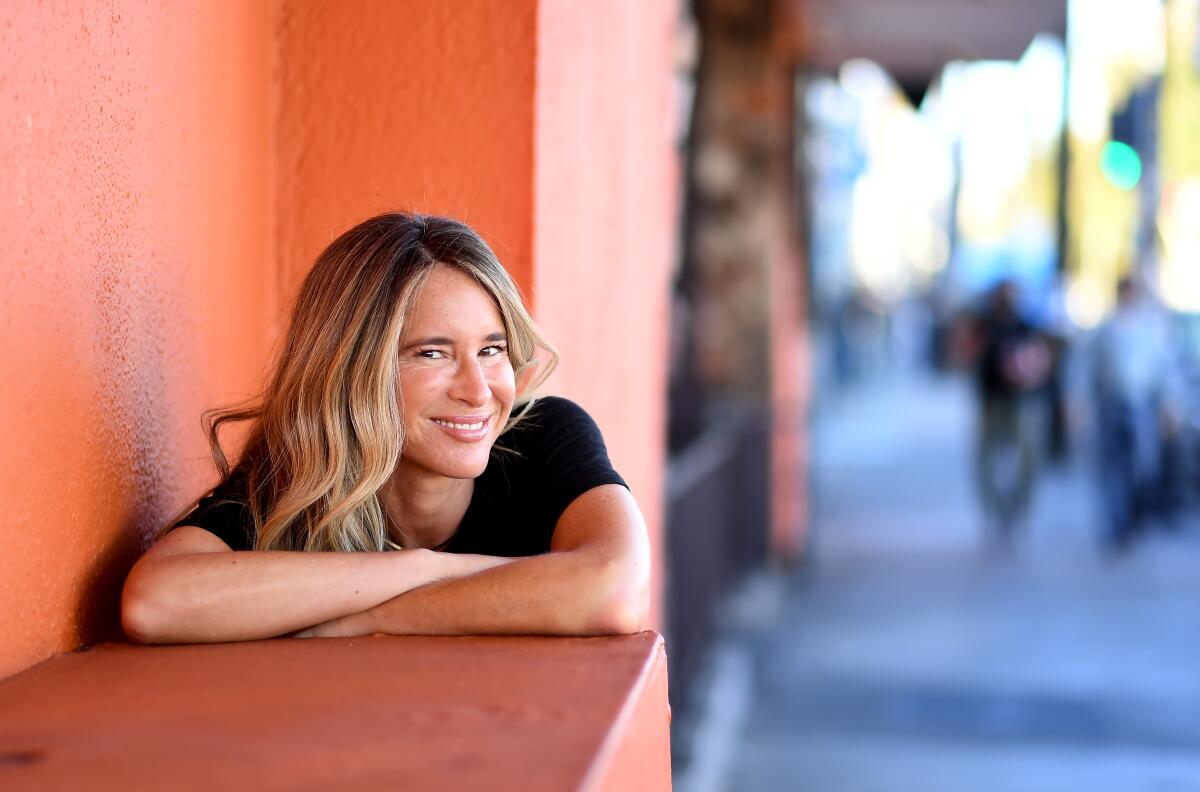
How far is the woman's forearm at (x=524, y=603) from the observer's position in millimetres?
2268

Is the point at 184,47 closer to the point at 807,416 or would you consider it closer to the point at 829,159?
the point at 807,416

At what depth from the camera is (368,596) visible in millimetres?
2303

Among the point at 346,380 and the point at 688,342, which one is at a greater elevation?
the point at 346,380

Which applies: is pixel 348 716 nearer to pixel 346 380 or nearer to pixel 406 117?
pixel 346 380

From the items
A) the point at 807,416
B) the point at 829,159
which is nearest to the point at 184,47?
the point at 807,416

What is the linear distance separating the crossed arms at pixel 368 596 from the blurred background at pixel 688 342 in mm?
204

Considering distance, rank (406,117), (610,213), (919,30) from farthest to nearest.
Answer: (919,30) < (610,213) < (406,117)

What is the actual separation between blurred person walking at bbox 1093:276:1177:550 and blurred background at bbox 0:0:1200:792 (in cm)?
3

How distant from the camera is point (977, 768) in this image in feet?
20.7

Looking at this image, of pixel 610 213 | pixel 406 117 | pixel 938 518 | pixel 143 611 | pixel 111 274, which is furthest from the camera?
pixel 938 518

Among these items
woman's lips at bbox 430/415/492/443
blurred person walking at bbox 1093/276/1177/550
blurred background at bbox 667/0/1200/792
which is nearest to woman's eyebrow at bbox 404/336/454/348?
woman's lips at bbox 430/415/492/443

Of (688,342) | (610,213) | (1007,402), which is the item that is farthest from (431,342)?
(1007,402)

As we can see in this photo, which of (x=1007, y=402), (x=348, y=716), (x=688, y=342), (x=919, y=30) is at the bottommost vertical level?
(x=1007, y=402)

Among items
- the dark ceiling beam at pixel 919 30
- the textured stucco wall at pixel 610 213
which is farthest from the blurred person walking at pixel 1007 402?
the textured stucco wall at pixel 610 213
